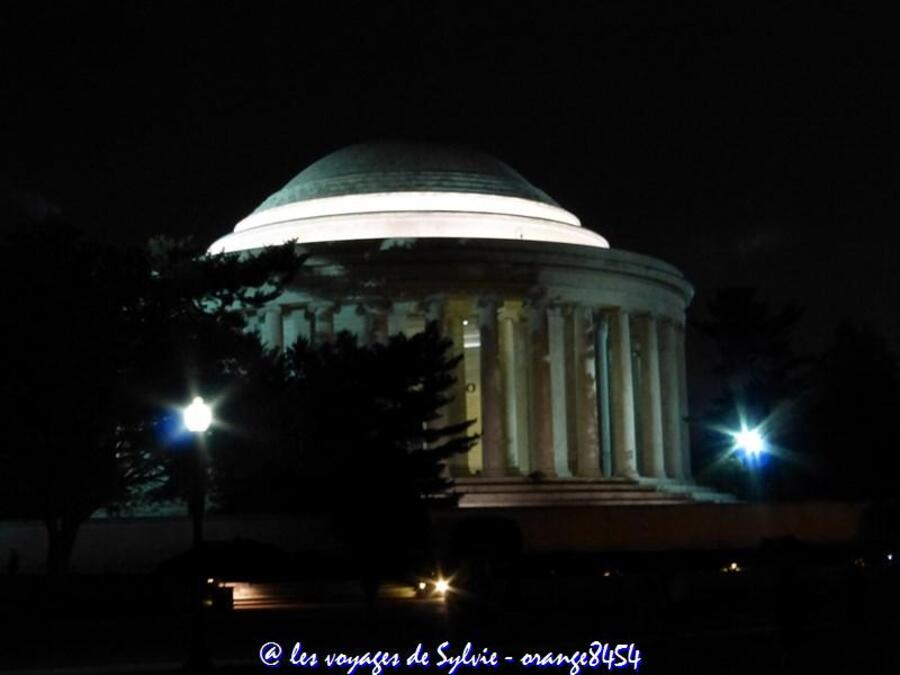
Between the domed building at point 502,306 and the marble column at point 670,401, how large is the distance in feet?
0.31

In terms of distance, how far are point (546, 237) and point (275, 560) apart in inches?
1137

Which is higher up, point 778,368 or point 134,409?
point 778,368

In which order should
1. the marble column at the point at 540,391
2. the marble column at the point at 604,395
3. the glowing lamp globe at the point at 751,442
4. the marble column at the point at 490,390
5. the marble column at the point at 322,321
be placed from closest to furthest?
1. the marble column at the point at 490,390
2. the marble column at the point at 322,321
3. the marble column at the point at 540,391
4. the marble column at the point at 604,395
5. the glowing lamp globe at the point at 751,442

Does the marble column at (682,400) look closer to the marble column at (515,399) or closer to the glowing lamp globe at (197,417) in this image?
the marble column at (515,399)

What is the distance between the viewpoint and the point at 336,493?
2098 inches

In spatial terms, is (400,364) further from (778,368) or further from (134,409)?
(778,368)

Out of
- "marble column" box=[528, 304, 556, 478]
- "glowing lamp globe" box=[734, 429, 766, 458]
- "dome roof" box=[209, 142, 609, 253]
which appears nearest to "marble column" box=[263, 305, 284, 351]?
"dome roof" box=[209, 142, 609, 253]

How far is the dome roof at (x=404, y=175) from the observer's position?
78.6 metres

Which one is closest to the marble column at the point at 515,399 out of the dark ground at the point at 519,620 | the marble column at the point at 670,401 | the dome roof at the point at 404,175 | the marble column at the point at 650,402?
the dome roof at the point at 404,175

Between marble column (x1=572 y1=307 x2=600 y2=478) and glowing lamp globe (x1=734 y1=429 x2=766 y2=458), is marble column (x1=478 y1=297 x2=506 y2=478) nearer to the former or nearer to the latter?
marble column (x1=572 y1=307 x2=600 y2=478)

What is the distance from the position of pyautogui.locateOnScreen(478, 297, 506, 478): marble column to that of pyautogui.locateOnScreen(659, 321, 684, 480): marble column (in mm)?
10963

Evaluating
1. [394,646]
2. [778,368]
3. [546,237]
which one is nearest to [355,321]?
[546,237]

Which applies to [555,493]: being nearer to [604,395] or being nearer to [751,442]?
[604,395]

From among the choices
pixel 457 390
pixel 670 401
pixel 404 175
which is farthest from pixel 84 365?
pixel 670 401
